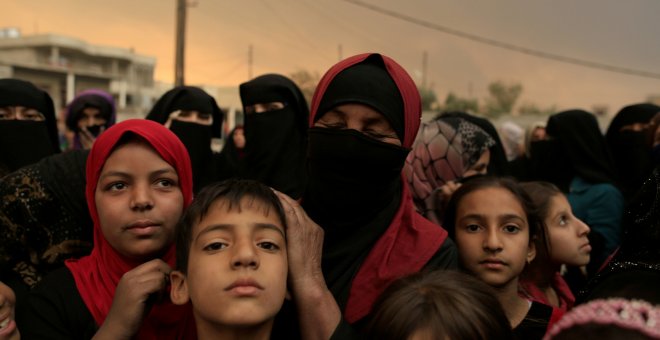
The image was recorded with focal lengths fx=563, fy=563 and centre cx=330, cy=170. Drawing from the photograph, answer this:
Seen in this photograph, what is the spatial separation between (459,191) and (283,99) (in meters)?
1.70

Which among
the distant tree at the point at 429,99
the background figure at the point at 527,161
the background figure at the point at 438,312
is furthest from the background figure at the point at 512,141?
the distant tree at the point at 429,99

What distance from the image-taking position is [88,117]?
4789 millimetres

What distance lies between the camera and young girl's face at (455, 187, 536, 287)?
207cm

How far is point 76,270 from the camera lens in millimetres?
1944

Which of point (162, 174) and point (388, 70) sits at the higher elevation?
point (388, 70)

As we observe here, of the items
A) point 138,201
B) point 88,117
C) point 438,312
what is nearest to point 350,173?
point 438,312

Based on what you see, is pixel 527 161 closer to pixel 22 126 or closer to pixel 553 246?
pixel 553 246

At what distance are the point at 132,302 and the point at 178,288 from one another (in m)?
0.13

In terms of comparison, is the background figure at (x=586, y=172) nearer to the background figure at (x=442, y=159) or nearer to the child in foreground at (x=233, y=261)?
the background figure at (x=442, y=159)

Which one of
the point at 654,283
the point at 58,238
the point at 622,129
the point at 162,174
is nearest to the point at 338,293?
the point at 162,174

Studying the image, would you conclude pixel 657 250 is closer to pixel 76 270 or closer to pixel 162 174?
pixel 162 174

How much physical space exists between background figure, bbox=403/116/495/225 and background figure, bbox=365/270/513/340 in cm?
109

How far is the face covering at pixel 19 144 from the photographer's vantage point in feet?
10.9

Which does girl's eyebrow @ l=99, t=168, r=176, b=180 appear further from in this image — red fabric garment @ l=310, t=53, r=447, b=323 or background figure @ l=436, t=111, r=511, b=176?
background figure @ l=436, t=111, r=511, b=176
